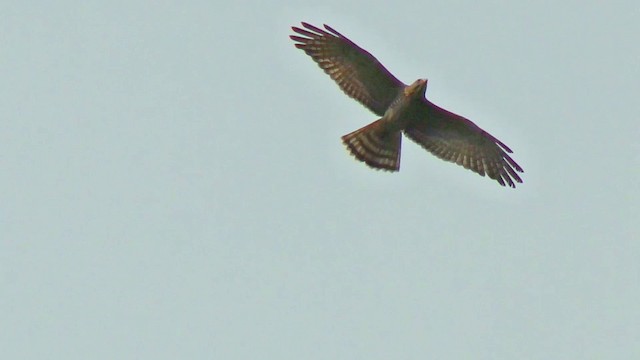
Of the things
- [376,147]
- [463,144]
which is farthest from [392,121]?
[463,144]

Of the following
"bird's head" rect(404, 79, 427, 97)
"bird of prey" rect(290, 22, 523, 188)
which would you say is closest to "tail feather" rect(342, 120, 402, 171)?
"bird of prey" rect(290, 22, 523, 188)

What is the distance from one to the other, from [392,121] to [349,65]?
43.1 inches

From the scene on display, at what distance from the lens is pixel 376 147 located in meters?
27.5

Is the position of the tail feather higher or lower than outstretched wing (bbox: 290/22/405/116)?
lower

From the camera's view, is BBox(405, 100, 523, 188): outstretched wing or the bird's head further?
BBox(405, 100, 523, 188): outstretched wing

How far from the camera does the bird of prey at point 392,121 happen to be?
2650 cm

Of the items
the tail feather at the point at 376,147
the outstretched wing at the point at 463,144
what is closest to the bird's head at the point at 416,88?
the outstretched wing at the point at 463,144

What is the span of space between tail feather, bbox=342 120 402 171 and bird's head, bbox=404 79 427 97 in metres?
1.04

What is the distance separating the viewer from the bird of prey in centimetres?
2650

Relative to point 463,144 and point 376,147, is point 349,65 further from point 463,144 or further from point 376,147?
point 463,144

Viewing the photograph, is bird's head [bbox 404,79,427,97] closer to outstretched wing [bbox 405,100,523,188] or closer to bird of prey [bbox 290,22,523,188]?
bird of prey [bbox 290,22,523,188]

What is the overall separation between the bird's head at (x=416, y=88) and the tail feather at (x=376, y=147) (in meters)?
1.04

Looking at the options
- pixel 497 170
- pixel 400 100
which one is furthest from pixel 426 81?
pixel 497 170

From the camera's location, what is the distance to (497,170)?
27828mm
